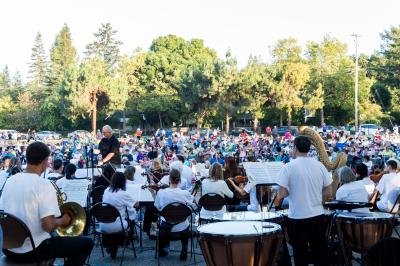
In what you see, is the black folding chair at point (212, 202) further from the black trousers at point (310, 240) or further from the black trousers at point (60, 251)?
the black trousers at point (60, 251)

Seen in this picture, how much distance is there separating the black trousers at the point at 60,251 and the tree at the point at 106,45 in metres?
82.1

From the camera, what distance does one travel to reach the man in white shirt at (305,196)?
5855 mm

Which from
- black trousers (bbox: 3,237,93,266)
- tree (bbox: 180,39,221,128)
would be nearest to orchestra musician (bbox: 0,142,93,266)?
black trousers (bbox: 3,237,93,266)

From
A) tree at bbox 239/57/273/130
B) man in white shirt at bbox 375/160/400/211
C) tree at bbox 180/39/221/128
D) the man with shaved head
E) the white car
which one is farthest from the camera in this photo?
tree at bbox 180/39/221/128

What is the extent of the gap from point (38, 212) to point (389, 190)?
6217mm

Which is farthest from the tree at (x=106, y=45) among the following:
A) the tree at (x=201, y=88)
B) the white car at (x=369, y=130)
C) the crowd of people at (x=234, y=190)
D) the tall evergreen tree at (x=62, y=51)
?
the crowd of people at (x=234, y=190)

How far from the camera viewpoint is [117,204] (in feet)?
25.7

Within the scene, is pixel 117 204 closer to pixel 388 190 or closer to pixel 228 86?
pixel 388 190

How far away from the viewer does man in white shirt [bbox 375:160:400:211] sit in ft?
28.5

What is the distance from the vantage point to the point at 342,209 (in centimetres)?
617

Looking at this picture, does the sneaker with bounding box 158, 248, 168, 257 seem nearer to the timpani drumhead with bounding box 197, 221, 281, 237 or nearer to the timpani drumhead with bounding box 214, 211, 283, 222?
the timpani drumhead with bounding box 214, 211, 283, 222

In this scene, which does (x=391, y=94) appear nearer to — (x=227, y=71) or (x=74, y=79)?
(x=227, y=71)

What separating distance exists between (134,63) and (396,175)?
53480 mm

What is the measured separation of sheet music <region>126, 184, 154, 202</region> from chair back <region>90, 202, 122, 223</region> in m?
0.69
